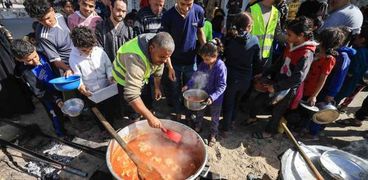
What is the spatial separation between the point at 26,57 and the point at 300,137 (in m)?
4.24

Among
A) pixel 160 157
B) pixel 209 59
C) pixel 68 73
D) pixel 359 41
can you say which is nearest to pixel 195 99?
pixel 209 59

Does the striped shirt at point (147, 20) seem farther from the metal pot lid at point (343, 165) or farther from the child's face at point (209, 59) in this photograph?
the metal pot lid at point (343, 165)

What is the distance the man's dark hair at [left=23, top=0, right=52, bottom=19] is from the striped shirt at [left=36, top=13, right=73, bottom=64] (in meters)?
0.20

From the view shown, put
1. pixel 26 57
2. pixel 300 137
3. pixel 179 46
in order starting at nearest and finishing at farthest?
pixel 26 57
pixel 179 46
pixel 300 137

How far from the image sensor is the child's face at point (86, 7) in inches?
142

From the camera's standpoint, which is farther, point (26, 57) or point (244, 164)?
point (244, 164)

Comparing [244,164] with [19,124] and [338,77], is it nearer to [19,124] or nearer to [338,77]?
[338,77]

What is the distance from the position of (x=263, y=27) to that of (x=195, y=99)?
169 cm

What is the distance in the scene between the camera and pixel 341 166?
2033mm

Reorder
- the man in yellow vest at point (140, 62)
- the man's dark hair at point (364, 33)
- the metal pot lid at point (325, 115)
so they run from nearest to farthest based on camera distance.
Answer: the man in yellow vest at point (140, 62), the metal pot lid at point (325, 115), the man's dark hair at point (364, 33)

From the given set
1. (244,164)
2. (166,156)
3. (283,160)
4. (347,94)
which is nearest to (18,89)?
(166,156)

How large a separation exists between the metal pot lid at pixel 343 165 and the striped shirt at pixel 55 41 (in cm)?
340

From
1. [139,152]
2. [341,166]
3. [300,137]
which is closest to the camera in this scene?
[341,166]

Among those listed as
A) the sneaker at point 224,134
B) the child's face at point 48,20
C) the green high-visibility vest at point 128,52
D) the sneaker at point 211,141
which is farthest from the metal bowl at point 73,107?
the sneaker at point 224,134
